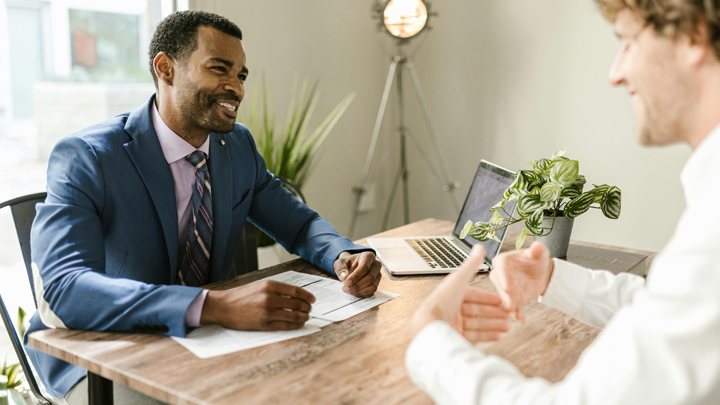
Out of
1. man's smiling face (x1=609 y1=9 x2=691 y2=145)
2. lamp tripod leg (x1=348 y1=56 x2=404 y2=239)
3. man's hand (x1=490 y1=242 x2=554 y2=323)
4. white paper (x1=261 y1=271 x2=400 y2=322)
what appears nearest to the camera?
man's smiling face (x1=609 y1=9 x2=691 y2=145)

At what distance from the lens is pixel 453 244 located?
167 cm

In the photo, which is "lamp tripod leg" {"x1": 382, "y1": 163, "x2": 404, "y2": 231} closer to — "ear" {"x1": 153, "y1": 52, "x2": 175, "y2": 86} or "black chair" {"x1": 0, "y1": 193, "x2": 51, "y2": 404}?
"ear" {"x1": 153, "y1": 52, "x2": 175, "y2": 86}

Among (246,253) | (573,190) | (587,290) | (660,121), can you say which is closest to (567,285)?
(587,290)

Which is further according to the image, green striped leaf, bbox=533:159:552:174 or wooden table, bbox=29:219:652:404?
green striped leaf, bbox=533:159:552:174

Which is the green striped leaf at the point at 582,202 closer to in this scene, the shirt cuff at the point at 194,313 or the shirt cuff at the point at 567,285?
the shirt cuff at the point at 567,285

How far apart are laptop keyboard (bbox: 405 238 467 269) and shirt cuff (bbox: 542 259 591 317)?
0.45m

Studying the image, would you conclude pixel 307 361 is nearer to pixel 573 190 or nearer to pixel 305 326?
pixel 305 326

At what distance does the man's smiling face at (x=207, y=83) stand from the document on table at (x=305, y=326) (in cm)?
49

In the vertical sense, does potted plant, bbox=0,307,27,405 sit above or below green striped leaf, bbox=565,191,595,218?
below

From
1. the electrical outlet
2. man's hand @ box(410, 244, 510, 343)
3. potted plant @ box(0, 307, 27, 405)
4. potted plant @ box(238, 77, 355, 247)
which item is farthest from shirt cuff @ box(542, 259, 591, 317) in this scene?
the electrical outlet

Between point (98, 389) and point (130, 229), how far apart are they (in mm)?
445

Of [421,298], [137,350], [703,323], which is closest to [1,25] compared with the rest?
[137,350]

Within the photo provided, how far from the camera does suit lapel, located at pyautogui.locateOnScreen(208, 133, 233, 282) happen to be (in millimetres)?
1467

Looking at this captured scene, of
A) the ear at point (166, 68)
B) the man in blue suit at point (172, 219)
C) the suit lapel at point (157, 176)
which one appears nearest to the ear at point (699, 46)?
the man in blue suit at point (172, 219)
